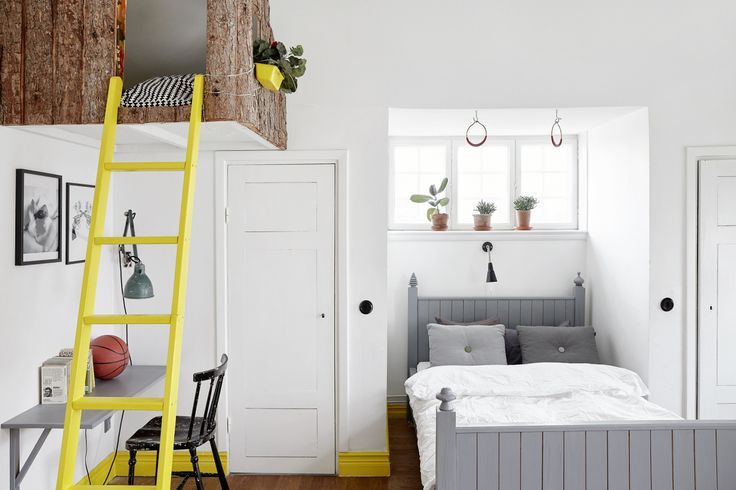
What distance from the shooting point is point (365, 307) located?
4043 mm

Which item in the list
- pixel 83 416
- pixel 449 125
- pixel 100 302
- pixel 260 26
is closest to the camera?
pixel 83 416

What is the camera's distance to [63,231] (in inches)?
133

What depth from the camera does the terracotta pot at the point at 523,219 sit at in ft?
16.6

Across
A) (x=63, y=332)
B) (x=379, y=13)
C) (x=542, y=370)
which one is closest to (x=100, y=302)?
(x=63, y=332)

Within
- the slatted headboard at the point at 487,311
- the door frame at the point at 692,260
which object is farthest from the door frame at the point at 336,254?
the door frame at the point at 692,260

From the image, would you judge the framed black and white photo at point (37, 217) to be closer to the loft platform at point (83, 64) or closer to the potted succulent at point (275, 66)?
the loft platform at point (83, 64)

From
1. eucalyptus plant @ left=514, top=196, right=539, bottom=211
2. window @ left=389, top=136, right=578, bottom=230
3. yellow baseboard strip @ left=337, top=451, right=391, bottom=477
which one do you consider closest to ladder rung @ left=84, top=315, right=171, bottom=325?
yellow baseboard strip @ left=337, top=451, right=391, bottom=477

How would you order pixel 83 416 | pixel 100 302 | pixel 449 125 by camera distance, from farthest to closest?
pixel 449 125
pixel 100 302
pixel 83 416

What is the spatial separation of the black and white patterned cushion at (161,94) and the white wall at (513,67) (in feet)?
4.08

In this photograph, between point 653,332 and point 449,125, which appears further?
point 449,125

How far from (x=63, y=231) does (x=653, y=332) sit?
11.5ft

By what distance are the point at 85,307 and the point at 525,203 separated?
348 cm

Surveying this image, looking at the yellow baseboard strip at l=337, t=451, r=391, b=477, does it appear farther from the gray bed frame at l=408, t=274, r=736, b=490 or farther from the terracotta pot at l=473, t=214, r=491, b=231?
the terracotta pot at l=473, t=214, r=491, b=231

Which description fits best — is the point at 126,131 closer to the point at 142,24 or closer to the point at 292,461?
the point at 142,24
